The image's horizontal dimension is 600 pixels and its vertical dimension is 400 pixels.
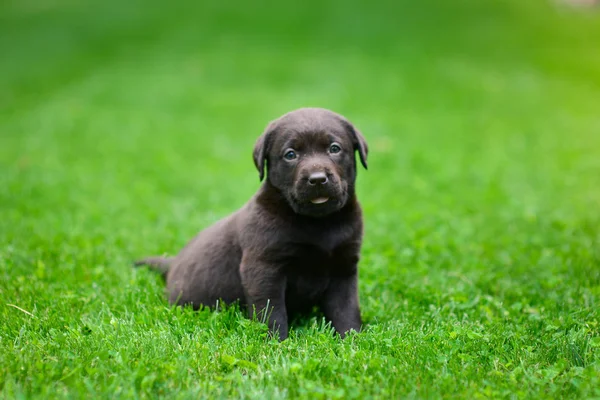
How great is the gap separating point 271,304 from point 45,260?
255cm

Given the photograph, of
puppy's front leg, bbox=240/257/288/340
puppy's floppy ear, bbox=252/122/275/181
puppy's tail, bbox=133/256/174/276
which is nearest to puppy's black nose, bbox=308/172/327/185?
puppy's floppy ear, bbox=252/122/275/181

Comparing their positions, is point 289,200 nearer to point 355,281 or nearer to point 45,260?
point 355,281

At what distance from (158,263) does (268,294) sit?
1.71 meters

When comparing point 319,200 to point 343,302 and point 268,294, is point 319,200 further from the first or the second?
point 343,302

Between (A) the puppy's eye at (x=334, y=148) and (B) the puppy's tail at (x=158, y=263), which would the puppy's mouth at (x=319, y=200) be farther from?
(B) the puppy's tail at (x=158, y=263)

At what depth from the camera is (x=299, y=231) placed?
12.6 feet

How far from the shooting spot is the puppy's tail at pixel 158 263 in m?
5.14

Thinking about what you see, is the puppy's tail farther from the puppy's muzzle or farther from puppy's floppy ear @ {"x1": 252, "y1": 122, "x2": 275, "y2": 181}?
the puppy's muzzle

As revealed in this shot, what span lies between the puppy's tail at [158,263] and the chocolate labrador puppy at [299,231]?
39.5 inches

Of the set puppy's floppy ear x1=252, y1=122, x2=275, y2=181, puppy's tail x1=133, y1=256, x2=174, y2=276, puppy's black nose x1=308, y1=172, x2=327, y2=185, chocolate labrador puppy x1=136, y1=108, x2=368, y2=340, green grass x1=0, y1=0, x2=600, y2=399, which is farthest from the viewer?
puppy's tail x1=133, y1=256, x2=174, y2=276

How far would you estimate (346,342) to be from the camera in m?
3.64

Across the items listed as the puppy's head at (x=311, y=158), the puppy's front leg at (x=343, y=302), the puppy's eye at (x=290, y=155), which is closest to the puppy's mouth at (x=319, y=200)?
the puppy's head at (x=311, y=158)

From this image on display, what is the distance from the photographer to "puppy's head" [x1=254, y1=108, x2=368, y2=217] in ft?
12.0

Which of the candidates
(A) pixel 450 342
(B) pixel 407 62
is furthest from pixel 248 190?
(B) pixel 407 62
